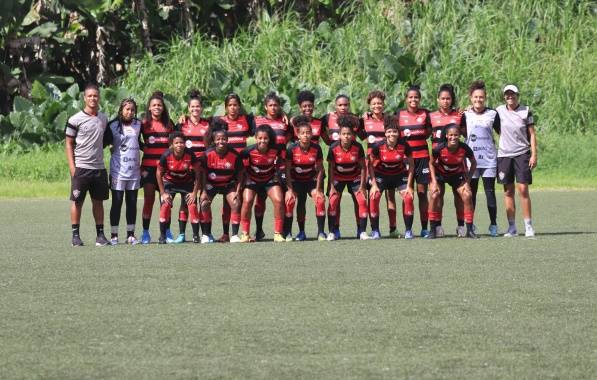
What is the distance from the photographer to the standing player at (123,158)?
14492 mm

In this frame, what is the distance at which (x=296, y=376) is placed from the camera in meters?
7.07

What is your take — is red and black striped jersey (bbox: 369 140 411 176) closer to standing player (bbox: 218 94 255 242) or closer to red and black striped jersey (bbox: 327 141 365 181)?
red and black striped jersey (bbox: 327 141 365 181)

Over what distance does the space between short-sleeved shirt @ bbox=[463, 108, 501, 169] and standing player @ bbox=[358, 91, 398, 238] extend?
980 mm

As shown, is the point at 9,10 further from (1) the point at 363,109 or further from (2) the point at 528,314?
(2) the point at 528,314

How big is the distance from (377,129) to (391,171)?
1.73 feet

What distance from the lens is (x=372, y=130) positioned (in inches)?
603

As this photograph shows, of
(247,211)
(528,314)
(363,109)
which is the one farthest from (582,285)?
(363,109)

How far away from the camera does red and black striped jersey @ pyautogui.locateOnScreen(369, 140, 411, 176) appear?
15062 millimetres

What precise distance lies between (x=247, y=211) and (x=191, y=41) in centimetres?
1725

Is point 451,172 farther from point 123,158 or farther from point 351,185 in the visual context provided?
point 123,158

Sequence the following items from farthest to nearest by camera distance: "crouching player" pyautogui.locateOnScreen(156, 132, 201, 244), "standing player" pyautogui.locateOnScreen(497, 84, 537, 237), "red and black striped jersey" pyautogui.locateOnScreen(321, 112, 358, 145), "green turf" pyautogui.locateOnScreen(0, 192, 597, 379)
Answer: "red and black striped jersey" pyautogui.locateOnScreen(321, 112, 358, 145), "standing player" pyautogui.locateOnScreen(497, 84, 537, 237), "crouching player" pyautogui.locateOnScreen(156, 132, 201, 244), "green turf" pyautogui.locateOnScreen(0, 192, 597, 379)

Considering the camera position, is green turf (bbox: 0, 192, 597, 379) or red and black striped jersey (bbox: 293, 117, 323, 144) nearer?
green turf (bbox: 0, 192, 597, 379)

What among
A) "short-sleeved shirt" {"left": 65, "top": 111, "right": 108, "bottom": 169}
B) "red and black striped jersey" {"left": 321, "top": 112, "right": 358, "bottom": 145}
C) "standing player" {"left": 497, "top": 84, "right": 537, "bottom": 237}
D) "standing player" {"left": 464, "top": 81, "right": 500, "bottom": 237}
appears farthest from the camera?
"red and black striped jersey" {"left": 321, "top": 112, "right": 358, "bottom": 145}

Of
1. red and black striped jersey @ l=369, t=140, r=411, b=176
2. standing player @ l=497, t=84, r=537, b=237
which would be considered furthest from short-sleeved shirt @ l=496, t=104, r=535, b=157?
red and black striped jersey @ l=369, t=140, r=411, b=176
